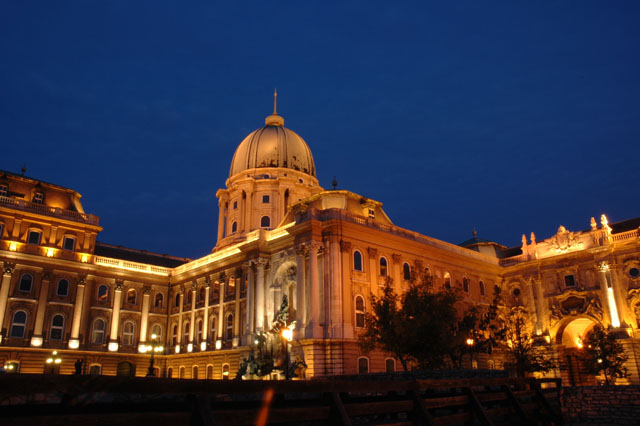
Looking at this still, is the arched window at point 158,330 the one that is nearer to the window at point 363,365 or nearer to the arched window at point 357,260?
the arched window at point 357,260

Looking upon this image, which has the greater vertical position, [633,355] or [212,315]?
[212,315]

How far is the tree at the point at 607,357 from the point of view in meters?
42.4

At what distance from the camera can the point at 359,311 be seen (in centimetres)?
4288

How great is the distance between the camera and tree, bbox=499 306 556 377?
156 ft

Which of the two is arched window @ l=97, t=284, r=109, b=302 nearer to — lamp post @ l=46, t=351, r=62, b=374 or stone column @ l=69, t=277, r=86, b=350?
stone column @ l=69, t=277, r=86, b=350

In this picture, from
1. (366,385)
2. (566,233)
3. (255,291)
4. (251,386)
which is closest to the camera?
(251,386)

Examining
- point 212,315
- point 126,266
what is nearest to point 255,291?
point 212,315

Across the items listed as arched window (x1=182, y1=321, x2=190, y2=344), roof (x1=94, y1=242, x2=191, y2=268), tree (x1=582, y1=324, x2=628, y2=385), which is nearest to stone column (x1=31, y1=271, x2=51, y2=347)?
roof (x1=94, y1=242, x2=191, y2=268)

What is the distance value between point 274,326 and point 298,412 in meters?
37.4

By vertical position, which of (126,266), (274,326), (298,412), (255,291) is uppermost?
(126,266)

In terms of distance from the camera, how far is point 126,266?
59.5 m

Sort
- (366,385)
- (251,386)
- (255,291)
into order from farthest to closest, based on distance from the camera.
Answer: (255,291) < (366,385) < (251,386)

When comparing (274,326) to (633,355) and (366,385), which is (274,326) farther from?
(366,385)

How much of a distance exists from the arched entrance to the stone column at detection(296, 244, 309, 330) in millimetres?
26871
